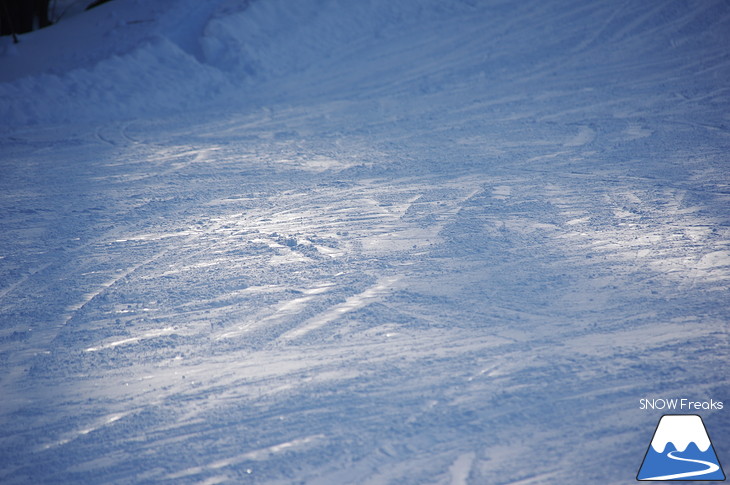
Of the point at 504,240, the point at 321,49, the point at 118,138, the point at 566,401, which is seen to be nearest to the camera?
the point at 566,401

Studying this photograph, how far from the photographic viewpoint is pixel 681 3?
7.22m

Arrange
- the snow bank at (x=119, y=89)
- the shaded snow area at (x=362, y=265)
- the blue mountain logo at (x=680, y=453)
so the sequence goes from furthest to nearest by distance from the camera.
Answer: the snow bank at (x=119, y=89) → the shaded snow area at (x=362, y=265) → the blue mountain logo at (x=680, y=453)

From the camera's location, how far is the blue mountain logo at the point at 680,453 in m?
1.89

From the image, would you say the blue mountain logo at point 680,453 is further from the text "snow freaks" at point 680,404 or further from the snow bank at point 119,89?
the snow bank at point 119,89

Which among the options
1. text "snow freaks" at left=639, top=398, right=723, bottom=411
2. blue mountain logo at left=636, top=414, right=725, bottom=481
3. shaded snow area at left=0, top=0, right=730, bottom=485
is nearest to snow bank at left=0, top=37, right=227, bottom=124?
shaded snow area at left=0, top=0, right=730, bottom=485

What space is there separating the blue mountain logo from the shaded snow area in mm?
43

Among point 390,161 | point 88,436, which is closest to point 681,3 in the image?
point 390,161

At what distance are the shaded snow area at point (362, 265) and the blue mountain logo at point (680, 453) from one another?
0.04 m

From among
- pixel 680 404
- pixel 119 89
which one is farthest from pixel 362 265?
pixel 119 89

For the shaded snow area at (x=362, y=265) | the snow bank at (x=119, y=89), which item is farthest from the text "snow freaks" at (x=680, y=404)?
the snow bank at (x=119, y=89)

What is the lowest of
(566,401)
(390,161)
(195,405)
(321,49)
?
(566,401)

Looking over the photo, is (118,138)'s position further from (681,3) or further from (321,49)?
(681,3)

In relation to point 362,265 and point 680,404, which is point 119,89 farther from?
point 680,404

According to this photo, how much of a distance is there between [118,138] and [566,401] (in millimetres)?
4442
